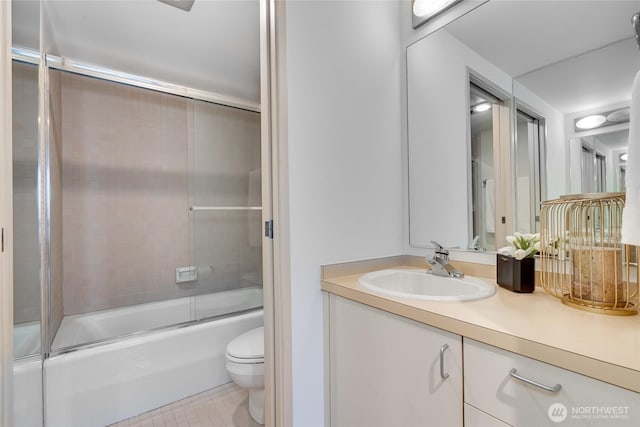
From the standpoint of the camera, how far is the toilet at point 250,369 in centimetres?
147

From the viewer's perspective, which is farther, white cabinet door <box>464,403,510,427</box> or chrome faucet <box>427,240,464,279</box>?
chrome faucet <box>427,240,464,279</box>

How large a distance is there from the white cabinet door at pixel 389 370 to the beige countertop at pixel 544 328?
0.18ft

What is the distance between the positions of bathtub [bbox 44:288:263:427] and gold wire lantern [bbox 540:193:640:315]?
178 centimetres

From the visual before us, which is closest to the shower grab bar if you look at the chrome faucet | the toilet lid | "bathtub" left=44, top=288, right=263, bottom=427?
"bathtub" left=44, top=288, right=263, bottom=427

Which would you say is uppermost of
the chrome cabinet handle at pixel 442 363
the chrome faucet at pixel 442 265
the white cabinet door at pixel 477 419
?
the chrome faucet at pixel 442 265

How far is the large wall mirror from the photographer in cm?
103

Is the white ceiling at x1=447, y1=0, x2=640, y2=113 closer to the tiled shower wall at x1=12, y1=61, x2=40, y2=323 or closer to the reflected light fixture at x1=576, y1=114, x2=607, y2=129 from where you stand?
the reflected light fixture at x1=576, y1=114, x2=607, y2=129

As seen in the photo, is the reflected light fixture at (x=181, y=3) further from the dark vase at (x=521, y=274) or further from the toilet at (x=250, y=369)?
the dark vase at (x=521, y=274)

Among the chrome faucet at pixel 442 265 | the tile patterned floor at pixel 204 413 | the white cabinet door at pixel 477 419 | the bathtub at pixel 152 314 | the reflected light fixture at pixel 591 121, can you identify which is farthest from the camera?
the bathtub at pixel 152 314

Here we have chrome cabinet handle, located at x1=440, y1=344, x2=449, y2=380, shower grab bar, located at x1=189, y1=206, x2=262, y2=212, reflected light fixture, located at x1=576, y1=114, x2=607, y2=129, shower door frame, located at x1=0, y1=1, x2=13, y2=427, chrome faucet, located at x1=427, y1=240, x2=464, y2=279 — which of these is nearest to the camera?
chrome cabinet handle, located at x1=440, y1=344, x2=449, y2=380

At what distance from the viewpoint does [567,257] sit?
98 cm

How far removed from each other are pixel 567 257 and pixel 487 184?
17.9 inches

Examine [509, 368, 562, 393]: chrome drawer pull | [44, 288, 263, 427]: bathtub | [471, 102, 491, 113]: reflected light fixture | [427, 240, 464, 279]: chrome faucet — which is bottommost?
[44, 288, 263, 427]: bathtub

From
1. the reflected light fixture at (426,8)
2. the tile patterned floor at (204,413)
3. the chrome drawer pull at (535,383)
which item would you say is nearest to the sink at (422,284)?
the chrome drawer pull at (535,383)
